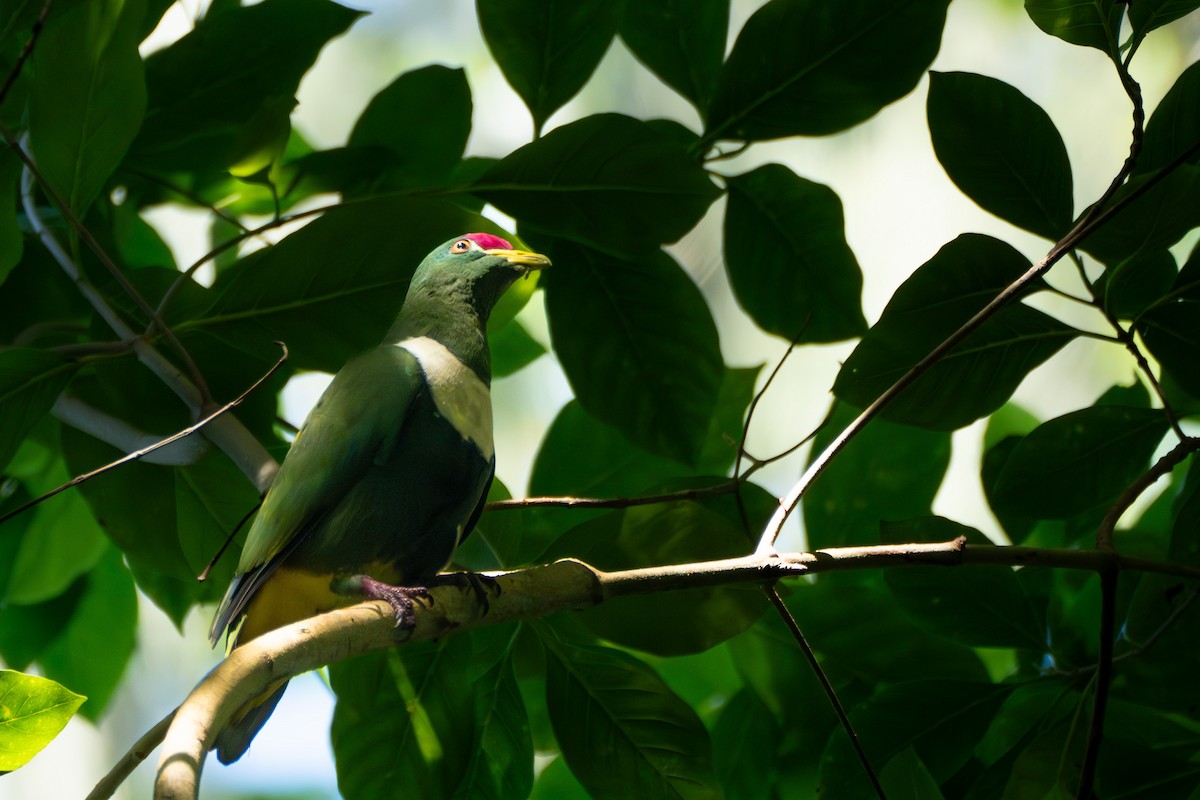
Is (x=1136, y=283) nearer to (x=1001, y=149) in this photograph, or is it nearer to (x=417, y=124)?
(x=1001, y=149)

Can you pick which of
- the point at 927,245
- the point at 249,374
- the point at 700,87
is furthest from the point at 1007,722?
the point at 927,245

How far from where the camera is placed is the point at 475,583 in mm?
1283

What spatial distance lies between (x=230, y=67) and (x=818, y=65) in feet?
3.15

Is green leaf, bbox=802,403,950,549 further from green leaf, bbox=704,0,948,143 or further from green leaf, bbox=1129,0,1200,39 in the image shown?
green leaf, bbox=1129,0,1200,39

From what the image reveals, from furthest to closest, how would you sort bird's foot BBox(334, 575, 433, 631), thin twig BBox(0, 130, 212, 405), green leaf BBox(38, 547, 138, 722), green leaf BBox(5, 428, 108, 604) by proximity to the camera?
1. green leaf BBox(38, 547, 138, 722)
2. green leaf BBox(5, 428, 108, 604)
3. thin twig BBox(0, 130, 212, 405)
4. bird's foot BBox(334, 575, 433, 631)

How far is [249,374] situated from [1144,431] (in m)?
1.33

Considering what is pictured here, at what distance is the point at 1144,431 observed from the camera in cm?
155

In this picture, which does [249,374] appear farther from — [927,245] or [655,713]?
[927,245]

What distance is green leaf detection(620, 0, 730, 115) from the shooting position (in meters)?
1.73

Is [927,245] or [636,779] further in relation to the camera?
[927,245]

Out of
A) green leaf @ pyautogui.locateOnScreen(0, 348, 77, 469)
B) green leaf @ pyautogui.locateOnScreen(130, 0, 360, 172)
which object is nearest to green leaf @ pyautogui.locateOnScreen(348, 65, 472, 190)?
green leaf @ pyautogui.locateOnScreen(130, 0, 360, 172)

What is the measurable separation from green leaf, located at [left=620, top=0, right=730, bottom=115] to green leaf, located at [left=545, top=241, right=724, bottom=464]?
29 cm

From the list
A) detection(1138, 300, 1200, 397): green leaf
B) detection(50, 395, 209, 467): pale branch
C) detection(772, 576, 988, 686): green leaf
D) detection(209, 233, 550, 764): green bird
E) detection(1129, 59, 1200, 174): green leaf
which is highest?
detection(1129, 59, 1200, 174): green leaf

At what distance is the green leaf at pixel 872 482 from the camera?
1.76m
